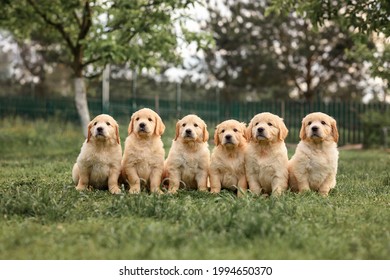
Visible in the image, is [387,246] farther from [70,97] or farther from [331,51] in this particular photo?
[331,51]

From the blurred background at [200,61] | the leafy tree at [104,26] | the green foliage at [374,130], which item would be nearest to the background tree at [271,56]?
the blurred background at [200,61]

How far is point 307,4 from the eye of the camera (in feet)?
32.5

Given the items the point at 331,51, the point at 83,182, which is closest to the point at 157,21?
the point at 83,182

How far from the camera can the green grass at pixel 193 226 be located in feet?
12.3

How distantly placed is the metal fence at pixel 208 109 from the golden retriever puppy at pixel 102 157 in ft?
40.5

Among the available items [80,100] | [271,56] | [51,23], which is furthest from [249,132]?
[271,56]

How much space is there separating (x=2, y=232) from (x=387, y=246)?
312 centimetres

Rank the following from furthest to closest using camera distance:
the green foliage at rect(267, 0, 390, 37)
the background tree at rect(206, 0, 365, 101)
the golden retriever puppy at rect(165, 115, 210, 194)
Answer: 1. the background tree at rect(206, 0, 365, 101)
2. the green foliage at rect(267, 0, 390, 37)
3. the golden retriever puppy at rect(165, 115, 210, 194)

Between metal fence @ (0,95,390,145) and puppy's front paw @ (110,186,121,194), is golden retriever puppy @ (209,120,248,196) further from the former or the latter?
metal fence @ (0,95,390,145)

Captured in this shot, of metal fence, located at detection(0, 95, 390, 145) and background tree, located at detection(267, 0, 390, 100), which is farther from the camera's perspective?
metal fence, located at detection(0, 95, 390, 145)

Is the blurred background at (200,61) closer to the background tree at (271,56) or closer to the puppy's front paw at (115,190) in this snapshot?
the background tree at (271,56)

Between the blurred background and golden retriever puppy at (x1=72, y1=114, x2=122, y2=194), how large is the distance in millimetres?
4955

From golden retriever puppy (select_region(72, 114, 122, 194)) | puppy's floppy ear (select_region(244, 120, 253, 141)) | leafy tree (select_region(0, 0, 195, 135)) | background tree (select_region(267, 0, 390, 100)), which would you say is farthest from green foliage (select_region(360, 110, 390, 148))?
golden retriever puppy (select_region(72, 114, 122, 194))

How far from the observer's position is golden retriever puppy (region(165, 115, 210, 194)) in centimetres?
664
